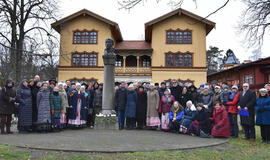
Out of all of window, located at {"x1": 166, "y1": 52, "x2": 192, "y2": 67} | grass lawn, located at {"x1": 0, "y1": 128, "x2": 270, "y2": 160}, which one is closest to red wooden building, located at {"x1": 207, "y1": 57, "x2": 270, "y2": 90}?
window, located at {"x1": 166, "y1": 52, "x2": 192, "y2": 67}

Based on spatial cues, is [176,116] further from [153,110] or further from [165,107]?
[153,110]

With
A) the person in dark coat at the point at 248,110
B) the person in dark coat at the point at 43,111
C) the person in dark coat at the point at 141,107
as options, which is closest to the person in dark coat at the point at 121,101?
the person in dark coat at the point at 141,107

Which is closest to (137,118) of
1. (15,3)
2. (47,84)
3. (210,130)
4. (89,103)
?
(89,103)

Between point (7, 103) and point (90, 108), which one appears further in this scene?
point (90, 108)

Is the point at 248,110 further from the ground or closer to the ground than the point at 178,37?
closer to the ground

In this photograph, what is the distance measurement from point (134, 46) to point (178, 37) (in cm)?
549

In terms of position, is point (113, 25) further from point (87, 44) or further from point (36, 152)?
point (36, 152)

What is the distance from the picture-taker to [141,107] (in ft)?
32.3

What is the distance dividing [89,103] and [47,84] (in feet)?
7.36

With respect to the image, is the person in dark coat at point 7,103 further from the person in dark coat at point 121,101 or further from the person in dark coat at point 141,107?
the person in dark coat at point 141,107

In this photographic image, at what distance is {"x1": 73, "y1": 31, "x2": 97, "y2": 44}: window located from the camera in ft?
92.5

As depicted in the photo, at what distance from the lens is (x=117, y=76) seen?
2823 cm

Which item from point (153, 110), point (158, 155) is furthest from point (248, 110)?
point (158, 155)

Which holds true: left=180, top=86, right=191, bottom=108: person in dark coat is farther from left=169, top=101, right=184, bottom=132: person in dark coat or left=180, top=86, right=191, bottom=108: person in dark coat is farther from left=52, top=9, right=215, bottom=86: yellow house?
left=52, top=9, right=215, bottom=86: yellow house
